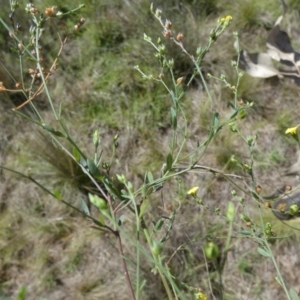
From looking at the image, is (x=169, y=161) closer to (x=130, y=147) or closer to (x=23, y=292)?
(x=23, y=292)

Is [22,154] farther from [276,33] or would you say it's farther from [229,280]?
[276,33]

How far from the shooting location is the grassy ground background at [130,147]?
1715 mm

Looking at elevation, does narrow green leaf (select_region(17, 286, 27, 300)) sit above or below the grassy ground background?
above

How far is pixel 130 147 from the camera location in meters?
1.94

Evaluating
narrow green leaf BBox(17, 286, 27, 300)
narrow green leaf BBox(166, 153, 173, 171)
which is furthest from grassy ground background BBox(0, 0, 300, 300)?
narrow green leaf BBox(17, 286, 27, 300)

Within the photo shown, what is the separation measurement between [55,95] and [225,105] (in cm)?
69

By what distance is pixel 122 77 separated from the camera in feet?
6.68

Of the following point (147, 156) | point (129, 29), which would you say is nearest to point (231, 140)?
point (147, 156)

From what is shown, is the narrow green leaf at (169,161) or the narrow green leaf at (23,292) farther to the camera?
the narrow green leaf at (169,161)

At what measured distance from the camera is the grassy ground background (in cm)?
171

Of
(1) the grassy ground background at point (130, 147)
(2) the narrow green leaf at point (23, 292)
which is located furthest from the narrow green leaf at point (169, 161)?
(1) the grassy ground background at point (130, 147)

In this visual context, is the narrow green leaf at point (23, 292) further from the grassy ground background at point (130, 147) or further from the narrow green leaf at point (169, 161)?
the grassy ground background at point (130, 147)

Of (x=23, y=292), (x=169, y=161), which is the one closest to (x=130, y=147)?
(x=169, y=161)

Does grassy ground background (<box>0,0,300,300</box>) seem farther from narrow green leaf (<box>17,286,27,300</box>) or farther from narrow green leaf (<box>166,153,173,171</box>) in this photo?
narrow green leaf (<box>17,286,27,300</box>)
